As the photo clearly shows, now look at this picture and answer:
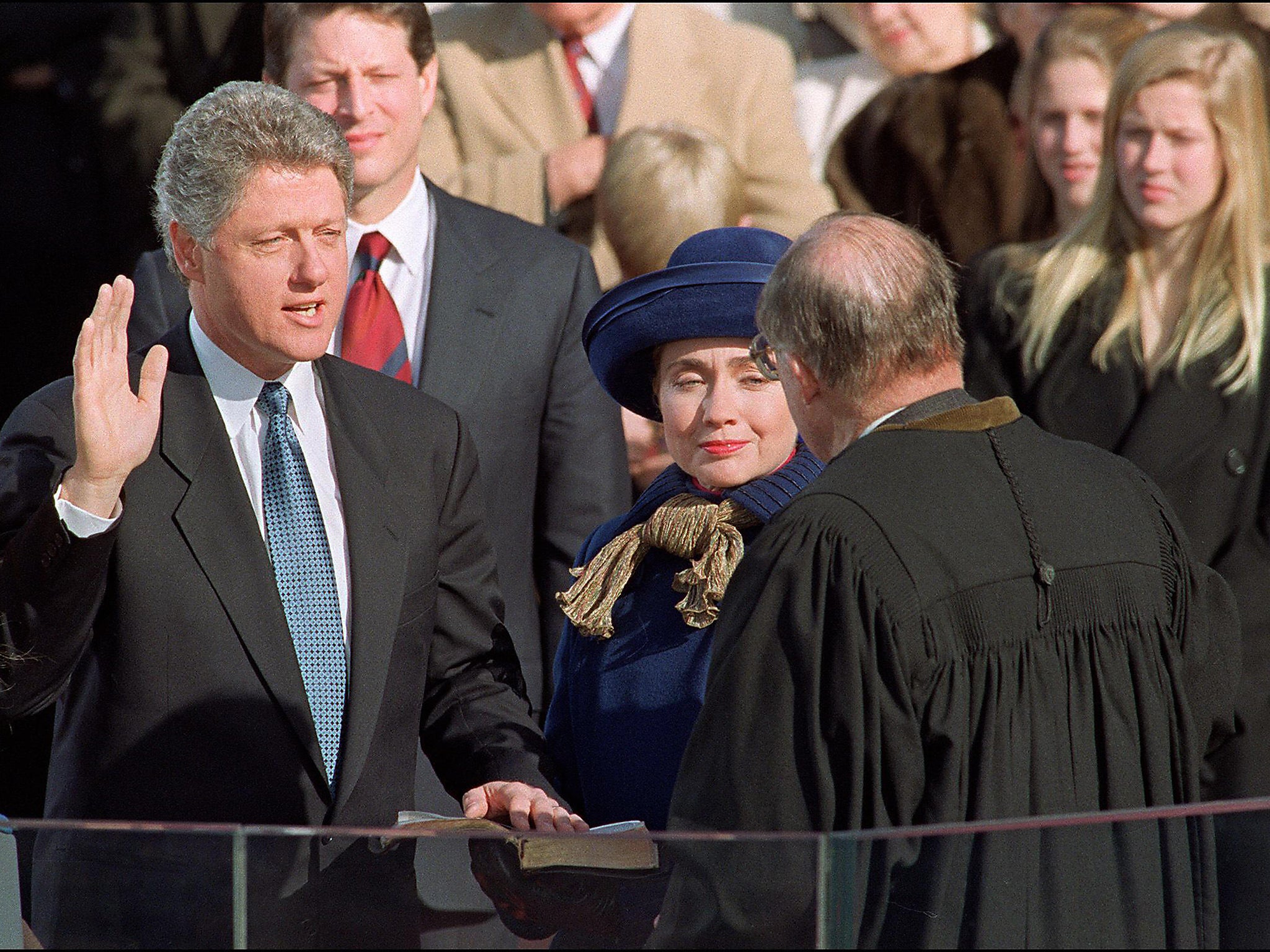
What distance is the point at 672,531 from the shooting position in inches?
117

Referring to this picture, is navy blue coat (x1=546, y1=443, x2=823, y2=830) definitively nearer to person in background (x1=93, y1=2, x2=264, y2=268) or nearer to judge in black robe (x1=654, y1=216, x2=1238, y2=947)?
judge in black robe (x1=654, y1=216, x2=1238, y2=947)

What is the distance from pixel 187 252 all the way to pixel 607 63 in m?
2.59

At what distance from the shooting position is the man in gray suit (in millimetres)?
3723

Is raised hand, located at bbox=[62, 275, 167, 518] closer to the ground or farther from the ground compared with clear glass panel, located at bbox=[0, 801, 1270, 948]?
farther from the ground

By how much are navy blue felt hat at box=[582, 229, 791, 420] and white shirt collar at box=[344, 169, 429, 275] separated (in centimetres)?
71

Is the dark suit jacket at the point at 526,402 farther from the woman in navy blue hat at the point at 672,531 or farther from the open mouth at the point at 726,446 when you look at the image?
the open mouth at the point at 726,446

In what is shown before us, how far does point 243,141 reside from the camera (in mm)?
2701

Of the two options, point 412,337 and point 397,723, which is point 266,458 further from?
point 412,337

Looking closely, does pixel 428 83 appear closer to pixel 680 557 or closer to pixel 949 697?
pixel 680 557

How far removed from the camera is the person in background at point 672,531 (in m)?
2.92

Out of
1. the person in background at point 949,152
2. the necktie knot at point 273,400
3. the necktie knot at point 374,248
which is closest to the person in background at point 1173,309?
the person in background at point 949,152

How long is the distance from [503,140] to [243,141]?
243cm

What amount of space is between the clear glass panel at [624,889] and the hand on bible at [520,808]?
0.65 metres

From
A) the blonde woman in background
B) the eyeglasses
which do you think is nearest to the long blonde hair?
the blonde woman in background
